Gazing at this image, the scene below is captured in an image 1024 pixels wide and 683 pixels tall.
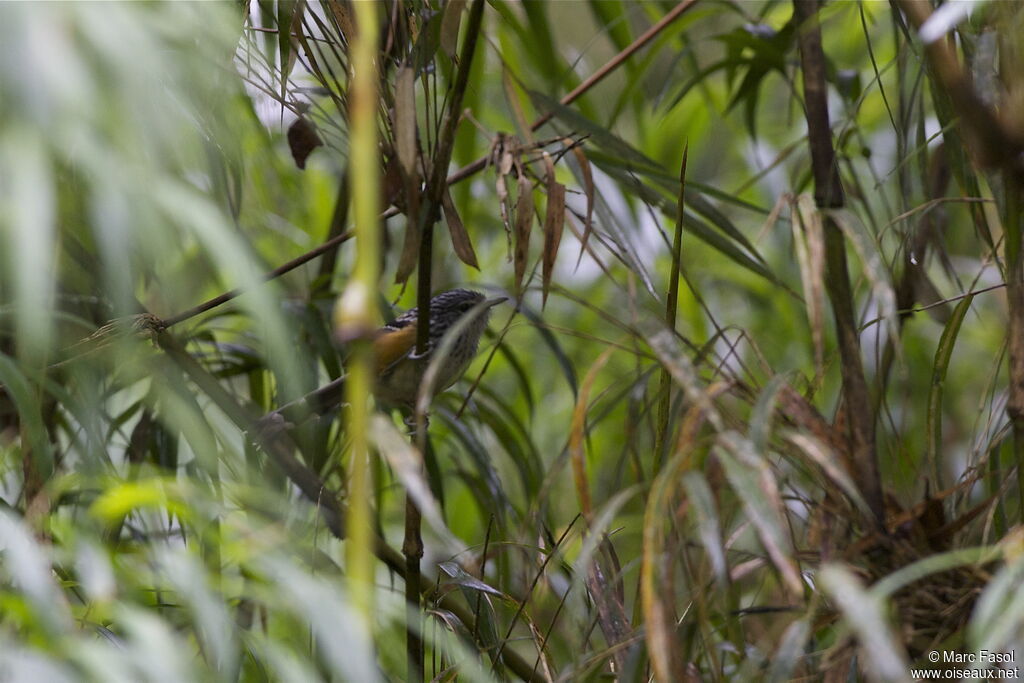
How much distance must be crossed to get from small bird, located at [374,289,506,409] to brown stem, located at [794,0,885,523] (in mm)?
824

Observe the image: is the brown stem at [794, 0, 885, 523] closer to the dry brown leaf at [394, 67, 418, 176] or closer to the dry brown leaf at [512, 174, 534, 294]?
the dry brown leaf at [512, 174, 534, 294]

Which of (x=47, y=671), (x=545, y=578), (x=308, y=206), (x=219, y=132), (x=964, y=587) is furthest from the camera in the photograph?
(x=308, y=206)

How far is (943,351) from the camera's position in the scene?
61.4 inches

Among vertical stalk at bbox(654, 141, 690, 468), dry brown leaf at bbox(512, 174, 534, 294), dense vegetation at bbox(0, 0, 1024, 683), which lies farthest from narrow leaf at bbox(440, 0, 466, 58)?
vertical stalk at bbox(654, 141, 690, 468)

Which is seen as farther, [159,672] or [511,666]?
[511,666]

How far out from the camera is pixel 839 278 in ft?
5.44

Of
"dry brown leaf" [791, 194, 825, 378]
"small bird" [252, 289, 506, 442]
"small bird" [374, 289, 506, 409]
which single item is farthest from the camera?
"small bird" [374, 289, 506, 409]

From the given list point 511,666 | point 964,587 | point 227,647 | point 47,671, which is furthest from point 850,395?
point 47,671

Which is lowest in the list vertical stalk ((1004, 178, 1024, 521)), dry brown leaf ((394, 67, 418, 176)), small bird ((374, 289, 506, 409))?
vertical stalk ((1004, 178, 1024, 521))

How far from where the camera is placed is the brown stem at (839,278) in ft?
4.48

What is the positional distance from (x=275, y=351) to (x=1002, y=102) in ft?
3.39

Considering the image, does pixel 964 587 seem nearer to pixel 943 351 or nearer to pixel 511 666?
pixel 943 351

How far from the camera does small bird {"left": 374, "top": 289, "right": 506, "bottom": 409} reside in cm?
264

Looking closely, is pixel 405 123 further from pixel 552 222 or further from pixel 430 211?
pixel 552 222
